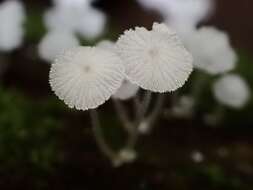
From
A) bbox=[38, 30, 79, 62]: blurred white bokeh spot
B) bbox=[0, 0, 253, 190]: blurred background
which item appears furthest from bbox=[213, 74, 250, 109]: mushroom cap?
bbox=[38, 30, 79, 62]: blurred white bokeh spot

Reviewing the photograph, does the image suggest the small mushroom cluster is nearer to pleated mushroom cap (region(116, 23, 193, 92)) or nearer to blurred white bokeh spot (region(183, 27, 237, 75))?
pleated mushroom cap (region(116, 23, 193, 92))

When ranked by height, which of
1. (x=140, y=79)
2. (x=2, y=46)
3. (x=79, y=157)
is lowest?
(x=79, y=157)

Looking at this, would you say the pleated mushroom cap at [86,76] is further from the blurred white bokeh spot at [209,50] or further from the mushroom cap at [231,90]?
the mushroom cap at [231,90]

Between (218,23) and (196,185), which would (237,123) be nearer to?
(196,185)

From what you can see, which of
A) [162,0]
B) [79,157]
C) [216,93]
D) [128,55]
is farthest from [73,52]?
[162,0]

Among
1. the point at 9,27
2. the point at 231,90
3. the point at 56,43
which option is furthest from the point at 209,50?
→ the point at 9,27

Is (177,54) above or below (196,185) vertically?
above

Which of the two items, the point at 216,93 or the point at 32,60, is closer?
the point at 216,93

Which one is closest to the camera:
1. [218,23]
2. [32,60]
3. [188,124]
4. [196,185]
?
[196,185]

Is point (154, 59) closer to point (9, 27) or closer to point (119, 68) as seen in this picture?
point (119, 68)
